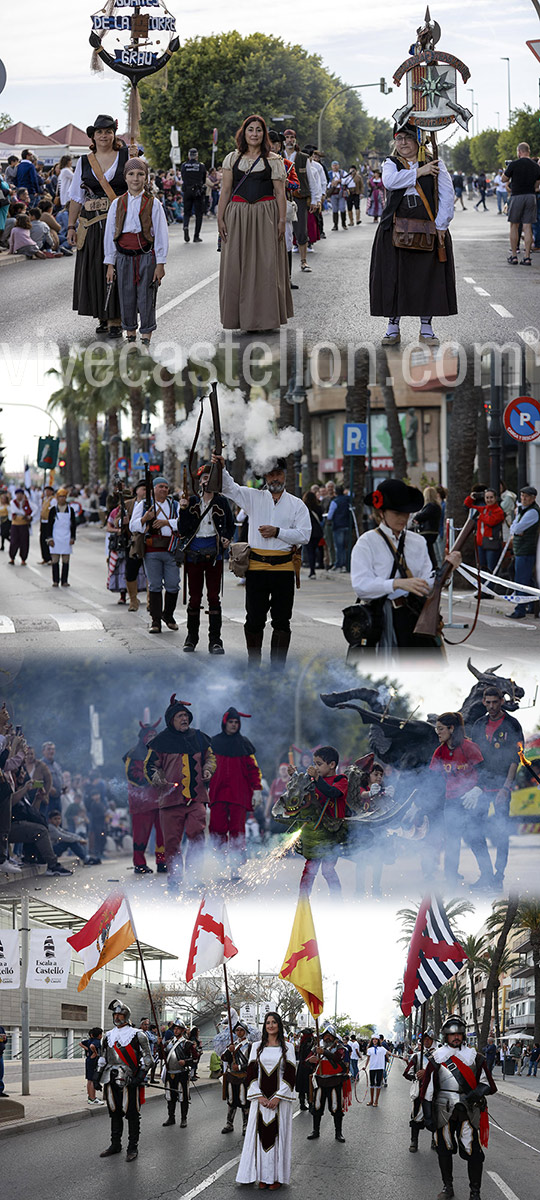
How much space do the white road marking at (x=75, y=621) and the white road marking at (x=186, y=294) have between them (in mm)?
2909

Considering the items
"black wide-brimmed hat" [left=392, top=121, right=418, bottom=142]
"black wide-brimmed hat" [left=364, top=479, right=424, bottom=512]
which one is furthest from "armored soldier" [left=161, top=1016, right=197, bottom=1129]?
"black wide-brimmed hat" [left=392, top=121, right=418, bottom=142]

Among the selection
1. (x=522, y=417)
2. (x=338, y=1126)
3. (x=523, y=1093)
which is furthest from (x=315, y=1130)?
(x=523, y=1093)

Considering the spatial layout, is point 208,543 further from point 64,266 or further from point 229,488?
point 64,266

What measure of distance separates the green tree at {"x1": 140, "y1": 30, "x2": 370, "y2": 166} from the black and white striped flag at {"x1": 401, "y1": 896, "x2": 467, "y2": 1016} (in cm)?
809

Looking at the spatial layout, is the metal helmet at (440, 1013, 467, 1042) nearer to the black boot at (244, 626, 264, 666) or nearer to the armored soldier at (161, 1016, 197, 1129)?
the black boot at (244, 626, 264, 666)

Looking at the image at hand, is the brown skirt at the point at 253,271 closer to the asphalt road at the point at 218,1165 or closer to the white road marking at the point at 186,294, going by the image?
the white road marking at the point at 186,294

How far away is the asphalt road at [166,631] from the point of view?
10156mm

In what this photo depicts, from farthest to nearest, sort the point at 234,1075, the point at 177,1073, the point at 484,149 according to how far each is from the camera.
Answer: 1. the point at 234,1075
2. the point at 177,1073
3. the point at 484,149

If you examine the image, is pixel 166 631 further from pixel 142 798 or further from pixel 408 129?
pixel 408 129

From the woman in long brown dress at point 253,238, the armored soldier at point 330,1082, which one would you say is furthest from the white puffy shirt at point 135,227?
the armored soldier at point 330,1082

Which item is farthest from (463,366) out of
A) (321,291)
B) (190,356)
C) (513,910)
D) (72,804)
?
(72,804)

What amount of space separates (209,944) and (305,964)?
1778mm

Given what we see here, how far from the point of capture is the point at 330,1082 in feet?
54.1

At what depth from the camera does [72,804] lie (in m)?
9.12
